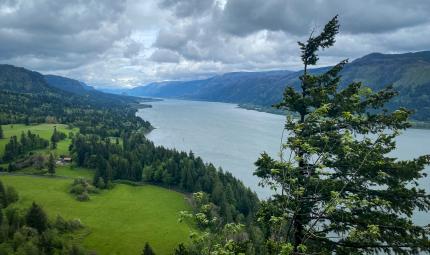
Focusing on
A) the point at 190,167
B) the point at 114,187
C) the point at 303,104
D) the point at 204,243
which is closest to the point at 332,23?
the point at 303,104

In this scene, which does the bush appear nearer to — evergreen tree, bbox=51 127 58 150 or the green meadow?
the green meadow

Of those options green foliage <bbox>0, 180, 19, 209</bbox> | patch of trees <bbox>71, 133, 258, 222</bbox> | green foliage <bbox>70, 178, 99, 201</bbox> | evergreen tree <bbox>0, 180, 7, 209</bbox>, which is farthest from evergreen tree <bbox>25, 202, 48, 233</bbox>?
patch of trees <bbox>71, 133, 258, 222</bbox>

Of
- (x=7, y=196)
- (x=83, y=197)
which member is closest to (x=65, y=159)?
(x=83, y=197)

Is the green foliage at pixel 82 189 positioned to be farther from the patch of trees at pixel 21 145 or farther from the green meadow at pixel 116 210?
the patch of trees at pixel 21 145

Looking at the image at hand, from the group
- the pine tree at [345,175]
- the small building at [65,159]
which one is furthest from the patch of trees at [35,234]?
the small building at [65,159]

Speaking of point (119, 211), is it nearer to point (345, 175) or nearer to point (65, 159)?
point (65, 159)

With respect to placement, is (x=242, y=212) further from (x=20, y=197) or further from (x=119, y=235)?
(x=20, y=197)
